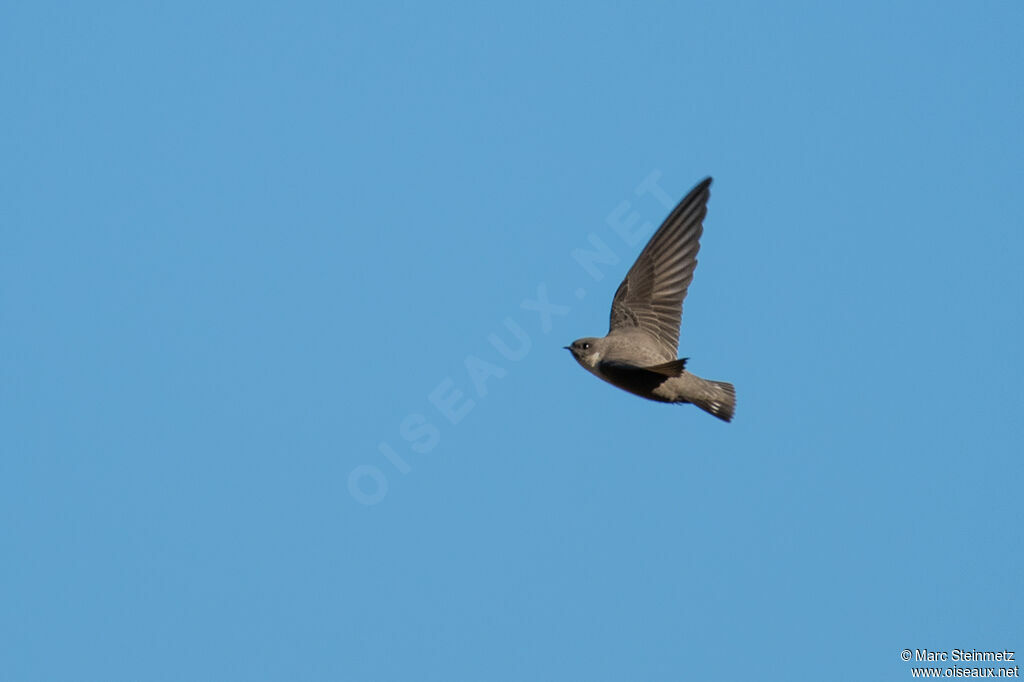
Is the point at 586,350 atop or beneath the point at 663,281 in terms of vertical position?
beneath

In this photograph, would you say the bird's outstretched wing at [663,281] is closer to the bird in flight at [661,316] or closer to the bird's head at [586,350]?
the bird in flight at [661,316]

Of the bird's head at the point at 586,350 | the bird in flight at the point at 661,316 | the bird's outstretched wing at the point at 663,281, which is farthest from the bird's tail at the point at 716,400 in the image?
the bird's head at the point at 586,350

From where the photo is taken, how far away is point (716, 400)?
9969 millimetres

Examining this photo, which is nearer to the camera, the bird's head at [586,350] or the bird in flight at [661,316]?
the bird in flight at [661,316]

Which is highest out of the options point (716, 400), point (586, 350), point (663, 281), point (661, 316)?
point (663, 281)

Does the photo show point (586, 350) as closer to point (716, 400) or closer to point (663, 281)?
point (716, 400)

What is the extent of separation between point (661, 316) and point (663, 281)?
0.34m

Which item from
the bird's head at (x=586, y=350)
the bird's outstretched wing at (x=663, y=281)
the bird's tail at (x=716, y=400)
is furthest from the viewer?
the bird's outstretched wing at (x=663, y=281)

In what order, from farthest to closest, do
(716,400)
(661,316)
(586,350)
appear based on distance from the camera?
1. (661,316)
2. (586,350)
3. (716,400)

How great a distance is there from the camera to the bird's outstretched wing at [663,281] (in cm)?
1086

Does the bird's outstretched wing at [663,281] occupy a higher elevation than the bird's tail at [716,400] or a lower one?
higher

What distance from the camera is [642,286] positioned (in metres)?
11.1

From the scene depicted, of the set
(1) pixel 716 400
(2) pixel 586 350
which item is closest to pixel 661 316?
(2) pixel 586 350

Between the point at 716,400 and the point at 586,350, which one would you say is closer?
the point at 716,400
